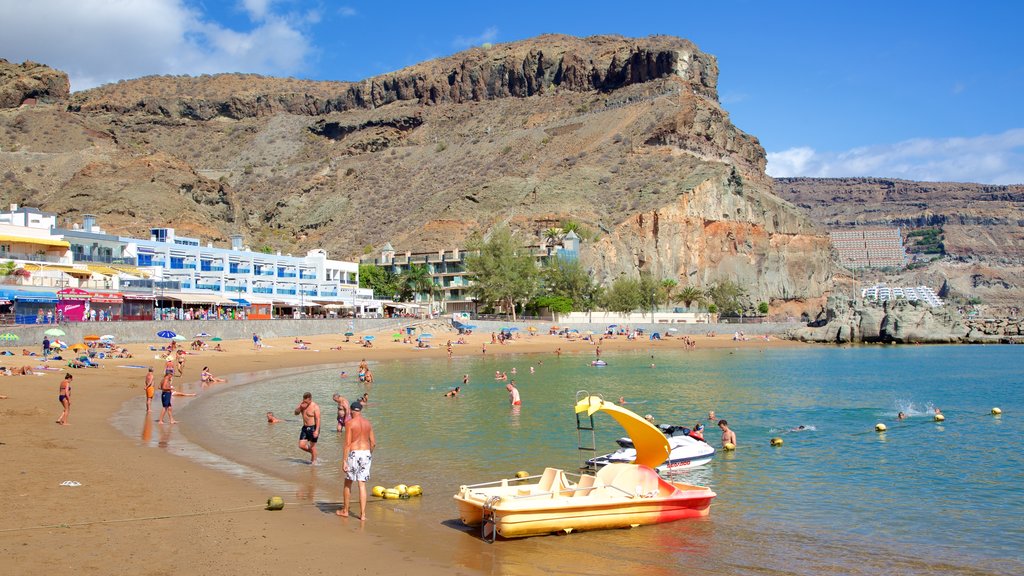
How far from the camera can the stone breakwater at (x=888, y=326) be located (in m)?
83.7

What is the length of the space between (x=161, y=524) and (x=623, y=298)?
78564 mm

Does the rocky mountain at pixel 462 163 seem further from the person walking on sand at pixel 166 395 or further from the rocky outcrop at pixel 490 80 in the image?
the person walking on sand at pixel 166 395

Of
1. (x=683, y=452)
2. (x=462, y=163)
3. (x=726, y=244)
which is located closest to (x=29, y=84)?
(x=462, y=163)

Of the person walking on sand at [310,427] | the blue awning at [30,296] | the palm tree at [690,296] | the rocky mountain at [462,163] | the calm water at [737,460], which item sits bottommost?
the calm water at [737,460]

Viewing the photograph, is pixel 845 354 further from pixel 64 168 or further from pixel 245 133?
pixel 245 133

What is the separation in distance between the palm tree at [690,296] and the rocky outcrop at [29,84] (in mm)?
106302

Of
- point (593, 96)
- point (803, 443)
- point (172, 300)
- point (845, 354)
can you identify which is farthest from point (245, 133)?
point (803, 443)

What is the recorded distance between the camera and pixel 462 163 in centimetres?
13825

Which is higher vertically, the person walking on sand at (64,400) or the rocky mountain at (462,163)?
the rocky mountain at (462,163)

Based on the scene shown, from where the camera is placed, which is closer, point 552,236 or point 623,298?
point 623,298

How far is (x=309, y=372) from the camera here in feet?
137

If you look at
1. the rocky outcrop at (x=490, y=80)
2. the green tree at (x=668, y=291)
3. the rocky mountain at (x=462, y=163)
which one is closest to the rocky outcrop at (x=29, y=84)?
the rocky mountain at (x=462, y=163)

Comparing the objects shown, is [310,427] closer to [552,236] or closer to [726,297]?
[552,236]

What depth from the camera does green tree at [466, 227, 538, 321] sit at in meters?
81.1
